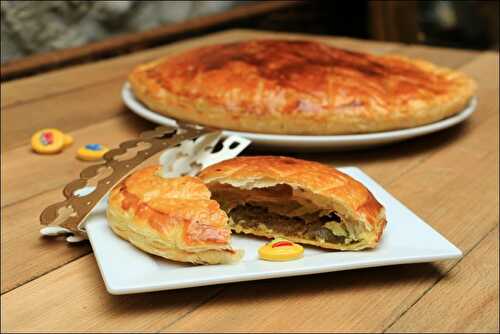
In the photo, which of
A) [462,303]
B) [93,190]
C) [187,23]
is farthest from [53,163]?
[187,23]

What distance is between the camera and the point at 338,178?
2.66 ft

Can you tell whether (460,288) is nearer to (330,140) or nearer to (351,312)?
→ (351,312)

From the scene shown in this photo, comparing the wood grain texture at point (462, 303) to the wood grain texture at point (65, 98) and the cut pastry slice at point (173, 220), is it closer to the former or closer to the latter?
the cut pastry slice at point (173, 220)

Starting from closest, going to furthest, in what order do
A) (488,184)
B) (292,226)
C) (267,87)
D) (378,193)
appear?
1. (292,226)
2. (378,193)
3. (488,184)
4. (267,87)

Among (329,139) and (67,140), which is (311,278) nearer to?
(329,139)

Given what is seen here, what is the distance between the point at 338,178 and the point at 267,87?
1.29 feet

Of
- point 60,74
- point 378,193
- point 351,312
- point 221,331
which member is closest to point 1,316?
point 221,331

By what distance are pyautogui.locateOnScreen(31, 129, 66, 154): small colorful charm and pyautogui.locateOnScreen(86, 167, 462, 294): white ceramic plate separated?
0.37m

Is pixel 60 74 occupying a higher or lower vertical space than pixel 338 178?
lower

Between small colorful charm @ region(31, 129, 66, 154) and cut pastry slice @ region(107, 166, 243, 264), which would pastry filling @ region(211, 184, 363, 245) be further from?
small colorful charm @ region(31, 129, 66, 154)

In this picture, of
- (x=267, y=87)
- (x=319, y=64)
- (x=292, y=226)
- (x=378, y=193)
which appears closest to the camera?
(x=292, y=226)

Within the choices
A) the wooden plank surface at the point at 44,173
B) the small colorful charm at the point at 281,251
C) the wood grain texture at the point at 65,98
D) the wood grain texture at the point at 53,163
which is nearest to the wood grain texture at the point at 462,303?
the small colorful charm at the point at 281,251

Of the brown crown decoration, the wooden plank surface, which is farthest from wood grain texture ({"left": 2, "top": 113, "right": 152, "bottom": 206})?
the brown crown decoration

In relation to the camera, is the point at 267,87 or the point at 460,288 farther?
the point at 267,87
